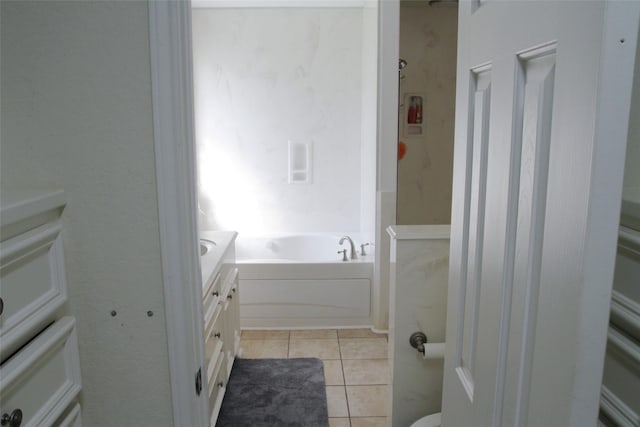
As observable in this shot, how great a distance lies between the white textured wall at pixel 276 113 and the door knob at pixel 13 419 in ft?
11.6

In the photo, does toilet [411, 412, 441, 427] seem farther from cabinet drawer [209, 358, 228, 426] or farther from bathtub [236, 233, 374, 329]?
bathtub [236, 233, 374, 329]

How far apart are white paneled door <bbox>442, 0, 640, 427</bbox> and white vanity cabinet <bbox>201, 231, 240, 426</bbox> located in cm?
114

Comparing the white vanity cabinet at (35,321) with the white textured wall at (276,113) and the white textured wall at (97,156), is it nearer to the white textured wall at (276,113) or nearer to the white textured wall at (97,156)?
the white textured wall at (97,156)

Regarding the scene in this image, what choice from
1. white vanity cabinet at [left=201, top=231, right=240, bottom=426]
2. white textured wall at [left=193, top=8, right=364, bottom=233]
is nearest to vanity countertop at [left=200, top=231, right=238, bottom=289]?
white vanity cabinet at [left=201, top=231, right=240, bottom=426]

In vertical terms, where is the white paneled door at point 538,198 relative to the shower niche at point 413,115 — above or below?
below

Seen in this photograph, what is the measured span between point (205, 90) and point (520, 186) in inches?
151

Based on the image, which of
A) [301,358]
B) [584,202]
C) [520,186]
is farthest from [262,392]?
[584,202]

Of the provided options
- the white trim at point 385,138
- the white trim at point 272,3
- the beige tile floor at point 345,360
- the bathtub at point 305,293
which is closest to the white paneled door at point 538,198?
the beige tile floor at point 345,360

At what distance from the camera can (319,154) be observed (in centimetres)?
433

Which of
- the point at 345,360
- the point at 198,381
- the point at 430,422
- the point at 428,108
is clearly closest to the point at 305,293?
the point at 345,360

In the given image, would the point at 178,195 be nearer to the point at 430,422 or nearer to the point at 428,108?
the point at 430,422

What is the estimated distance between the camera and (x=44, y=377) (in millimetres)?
886

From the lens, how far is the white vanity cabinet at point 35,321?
779 mm

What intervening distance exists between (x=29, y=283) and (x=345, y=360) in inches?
98.8
